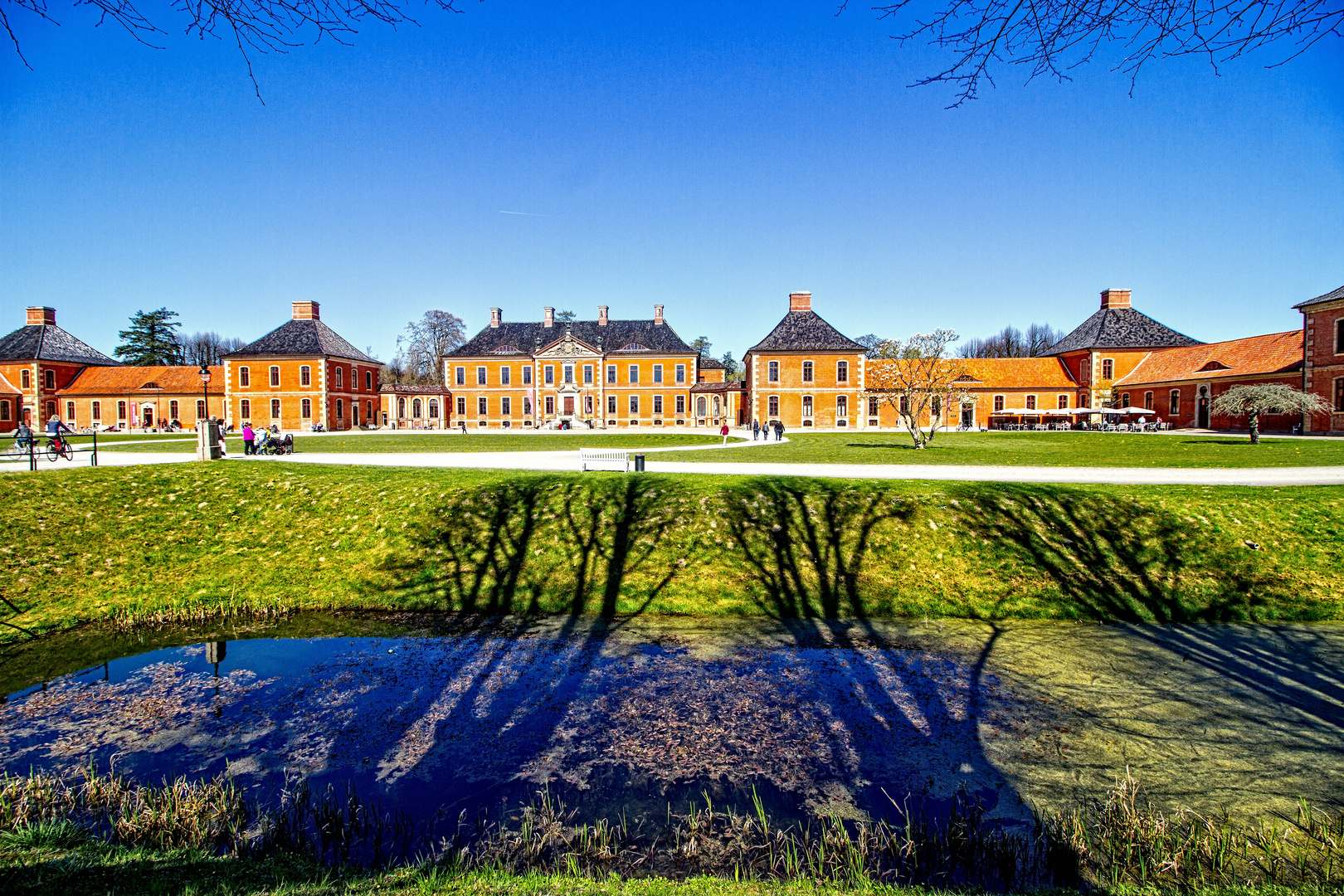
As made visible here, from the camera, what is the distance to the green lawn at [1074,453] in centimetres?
1755

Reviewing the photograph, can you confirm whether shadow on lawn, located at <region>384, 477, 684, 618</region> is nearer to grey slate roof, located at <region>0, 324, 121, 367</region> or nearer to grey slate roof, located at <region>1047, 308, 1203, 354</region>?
grey slate roof, located at <region>1047, 308, 1203, 354</region>

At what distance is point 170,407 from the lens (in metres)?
49.4

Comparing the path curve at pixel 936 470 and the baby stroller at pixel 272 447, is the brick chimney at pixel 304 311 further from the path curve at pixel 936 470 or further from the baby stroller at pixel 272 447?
the path curve at pixel 936 470

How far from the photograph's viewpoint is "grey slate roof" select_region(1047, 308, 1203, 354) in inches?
→ 1864

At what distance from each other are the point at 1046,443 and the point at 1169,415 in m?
22.5

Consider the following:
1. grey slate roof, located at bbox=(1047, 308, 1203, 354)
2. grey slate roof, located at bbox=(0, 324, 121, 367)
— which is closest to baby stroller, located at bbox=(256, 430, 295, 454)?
grey slate roof, located at bbox=(0, 324, 121, 367)

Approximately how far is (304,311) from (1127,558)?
2254 inches

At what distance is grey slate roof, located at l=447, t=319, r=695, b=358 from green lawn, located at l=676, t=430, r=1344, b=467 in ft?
94.1

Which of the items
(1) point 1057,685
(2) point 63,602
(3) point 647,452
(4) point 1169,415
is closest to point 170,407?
(3) point 647,452

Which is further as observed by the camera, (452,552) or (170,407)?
(170,407)

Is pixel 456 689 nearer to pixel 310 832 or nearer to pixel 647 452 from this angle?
pixel 310 832

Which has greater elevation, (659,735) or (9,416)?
(9,416)

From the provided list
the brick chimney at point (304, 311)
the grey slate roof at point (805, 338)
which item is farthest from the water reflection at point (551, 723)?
the brick chimney at point (304, 311)

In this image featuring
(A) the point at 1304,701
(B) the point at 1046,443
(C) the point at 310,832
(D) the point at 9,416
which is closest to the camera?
(C) the point at 310,832
